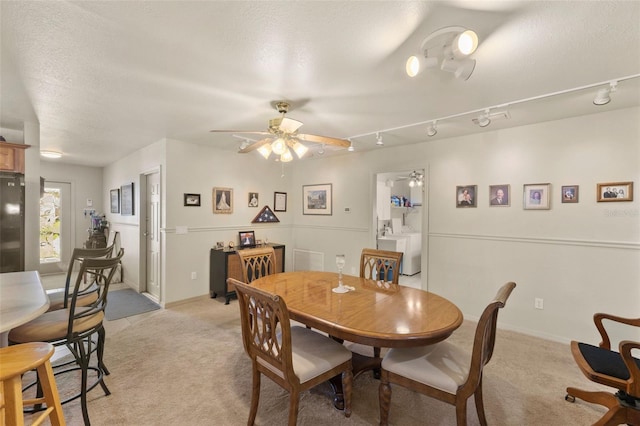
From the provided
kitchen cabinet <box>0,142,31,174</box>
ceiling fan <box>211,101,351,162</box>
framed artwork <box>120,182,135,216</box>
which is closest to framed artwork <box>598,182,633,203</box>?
ceiling fan <box>211,101,351,162</box>

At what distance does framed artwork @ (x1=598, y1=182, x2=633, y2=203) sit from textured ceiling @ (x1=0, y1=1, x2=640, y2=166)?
0.74 m

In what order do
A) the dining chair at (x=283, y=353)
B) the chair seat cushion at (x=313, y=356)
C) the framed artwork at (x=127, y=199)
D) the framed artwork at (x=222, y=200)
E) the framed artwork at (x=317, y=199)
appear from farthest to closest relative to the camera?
1. the framed artwork at (x=317, y=199)
2. the framed artwork at (x=127, y=199)
3. the framed artwork at (x=222, y=200)
4. the chair seat cushion at (x=313, y=356)
5. the dining chair at (x=283, y=353)

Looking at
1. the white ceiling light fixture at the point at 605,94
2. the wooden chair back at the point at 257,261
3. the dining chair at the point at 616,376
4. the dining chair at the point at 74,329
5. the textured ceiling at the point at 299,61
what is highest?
the textured ceiling at the point at 299,61

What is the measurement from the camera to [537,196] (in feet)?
10.2

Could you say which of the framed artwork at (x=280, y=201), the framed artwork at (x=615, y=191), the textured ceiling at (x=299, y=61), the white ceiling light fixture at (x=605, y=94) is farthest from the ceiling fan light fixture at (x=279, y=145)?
the framed artwork at (x=615, y=191)

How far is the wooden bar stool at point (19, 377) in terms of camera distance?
0.96 m

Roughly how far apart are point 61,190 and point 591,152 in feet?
29.5

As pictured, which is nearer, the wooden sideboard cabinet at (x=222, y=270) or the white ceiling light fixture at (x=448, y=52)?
the white ceiling light fixture at (x=448, y=52)

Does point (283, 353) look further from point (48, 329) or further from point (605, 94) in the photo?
point (605, 94)

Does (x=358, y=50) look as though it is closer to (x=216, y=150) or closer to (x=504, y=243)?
(x=504, y=243)

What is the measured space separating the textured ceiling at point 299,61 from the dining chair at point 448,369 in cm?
147

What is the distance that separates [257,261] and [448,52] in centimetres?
240

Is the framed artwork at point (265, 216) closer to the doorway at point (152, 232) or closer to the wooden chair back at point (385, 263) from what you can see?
the doorway at point (152, 232)

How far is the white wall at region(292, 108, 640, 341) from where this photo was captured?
268cm
